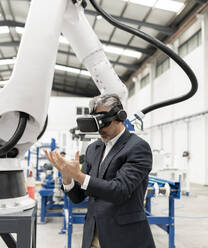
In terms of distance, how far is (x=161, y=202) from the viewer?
19.9 feet

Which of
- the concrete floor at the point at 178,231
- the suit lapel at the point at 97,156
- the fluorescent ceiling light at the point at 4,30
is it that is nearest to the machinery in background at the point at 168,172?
the concrete floor at the point at 178,231

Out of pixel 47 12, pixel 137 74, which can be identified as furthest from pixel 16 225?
pixel 137 74

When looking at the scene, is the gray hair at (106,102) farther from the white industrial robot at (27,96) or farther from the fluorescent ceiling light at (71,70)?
the fluorescent ceiling light at (71,70)

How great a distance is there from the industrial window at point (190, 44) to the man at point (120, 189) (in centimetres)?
857

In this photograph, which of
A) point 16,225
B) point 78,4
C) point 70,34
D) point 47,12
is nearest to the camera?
point 16,225

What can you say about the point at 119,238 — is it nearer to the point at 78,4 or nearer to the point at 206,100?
the point at 78,4

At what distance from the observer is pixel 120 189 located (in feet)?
3.64

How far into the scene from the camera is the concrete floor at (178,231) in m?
3.31

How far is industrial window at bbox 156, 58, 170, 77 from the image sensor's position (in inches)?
449

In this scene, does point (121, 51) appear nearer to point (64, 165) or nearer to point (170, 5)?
point (170, 5)

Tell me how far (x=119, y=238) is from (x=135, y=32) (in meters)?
1.27

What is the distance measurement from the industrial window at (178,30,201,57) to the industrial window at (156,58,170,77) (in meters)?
1.17

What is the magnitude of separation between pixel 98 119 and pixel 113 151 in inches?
7.5

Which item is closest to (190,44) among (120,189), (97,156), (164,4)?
(164,4)
